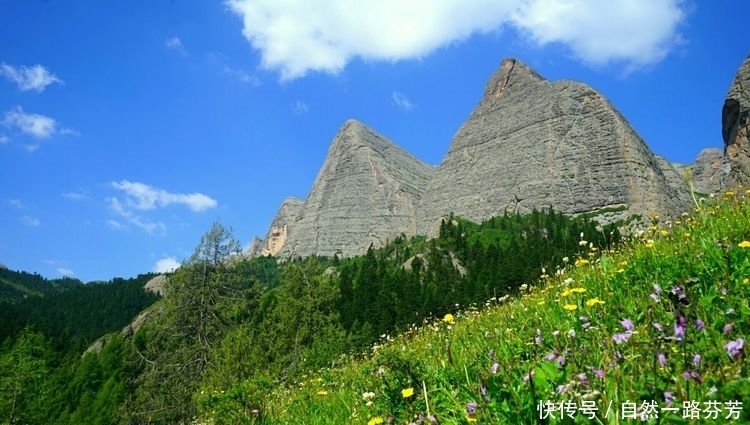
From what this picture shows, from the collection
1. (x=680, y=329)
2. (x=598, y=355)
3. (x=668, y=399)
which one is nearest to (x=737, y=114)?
(x=598, y=355)

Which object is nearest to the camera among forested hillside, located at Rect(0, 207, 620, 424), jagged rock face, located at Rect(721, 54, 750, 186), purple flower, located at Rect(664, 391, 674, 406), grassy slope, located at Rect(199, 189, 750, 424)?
purple flower, located at Rect(664, 391, 674, 406)

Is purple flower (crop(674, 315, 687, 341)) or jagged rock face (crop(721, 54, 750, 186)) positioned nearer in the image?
purple flower (crop(674, 315, 687, 341))

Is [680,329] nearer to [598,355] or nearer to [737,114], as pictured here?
[598,355]

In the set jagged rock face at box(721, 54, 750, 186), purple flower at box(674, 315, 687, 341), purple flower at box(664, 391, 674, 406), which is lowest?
purple flower at box(664, 391, 674, 406)

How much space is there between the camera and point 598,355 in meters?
3.60

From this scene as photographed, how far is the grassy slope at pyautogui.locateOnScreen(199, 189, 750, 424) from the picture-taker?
2.74m

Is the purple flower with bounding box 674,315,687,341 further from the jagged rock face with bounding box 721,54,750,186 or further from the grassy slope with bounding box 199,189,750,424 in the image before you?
the jagged rock face with bounding box 721,54,750,186

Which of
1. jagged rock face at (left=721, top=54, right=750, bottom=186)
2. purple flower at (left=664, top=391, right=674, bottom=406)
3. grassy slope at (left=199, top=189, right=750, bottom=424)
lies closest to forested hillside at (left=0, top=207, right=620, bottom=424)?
grassy slope at (left=199, top=189, right=750, bottom=424)

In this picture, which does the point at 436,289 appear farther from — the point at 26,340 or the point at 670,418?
the point at 670,418

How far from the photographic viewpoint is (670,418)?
2195mm

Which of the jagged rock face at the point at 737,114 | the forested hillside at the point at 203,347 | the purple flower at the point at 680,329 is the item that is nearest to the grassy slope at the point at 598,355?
the purple flower at the point at 680,329

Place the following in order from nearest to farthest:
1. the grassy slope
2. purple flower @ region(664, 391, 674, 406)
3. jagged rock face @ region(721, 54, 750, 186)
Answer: purple flower @ region(664, 391, 674, 406), the grassy slope, jagged rock face @ region(721, 54, 750, 186)

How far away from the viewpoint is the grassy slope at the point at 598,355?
2.74 m

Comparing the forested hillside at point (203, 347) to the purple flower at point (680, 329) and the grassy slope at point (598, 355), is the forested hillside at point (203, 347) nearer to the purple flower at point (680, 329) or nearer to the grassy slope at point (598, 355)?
the grassy slope at point (598, 355)
